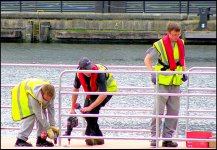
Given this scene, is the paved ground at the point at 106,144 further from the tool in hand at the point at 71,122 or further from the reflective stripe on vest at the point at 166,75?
the reflective stripe on vest at the point at 166,75

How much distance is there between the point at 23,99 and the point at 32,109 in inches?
6.2

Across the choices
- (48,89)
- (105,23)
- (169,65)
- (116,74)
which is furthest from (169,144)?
(105,23)

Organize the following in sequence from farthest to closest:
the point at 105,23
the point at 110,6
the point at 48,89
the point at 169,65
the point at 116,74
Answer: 1. the point at 110,6
2. the point at 105,23
3. the point at 116,74
4. the point at 169,65
5. the point at 48,89

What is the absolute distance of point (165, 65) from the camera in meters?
10.1

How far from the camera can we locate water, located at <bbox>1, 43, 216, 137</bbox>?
16.8 metres

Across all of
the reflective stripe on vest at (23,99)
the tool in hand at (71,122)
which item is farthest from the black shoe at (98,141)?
the reflective stripe on vest at (23,99)

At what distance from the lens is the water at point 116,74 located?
16828 millimetres

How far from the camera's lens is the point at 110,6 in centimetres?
4619

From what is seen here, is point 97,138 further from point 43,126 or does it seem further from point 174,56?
point 174,56

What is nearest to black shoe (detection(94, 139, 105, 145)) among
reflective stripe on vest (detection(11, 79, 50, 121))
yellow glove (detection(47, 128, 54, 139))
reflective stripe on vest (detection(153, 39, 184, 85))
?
yellow glove (detection(47, 128, 54, 139))

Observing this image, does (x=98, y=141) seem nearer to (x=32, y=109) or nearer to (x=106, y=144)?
(x=106, y=144)

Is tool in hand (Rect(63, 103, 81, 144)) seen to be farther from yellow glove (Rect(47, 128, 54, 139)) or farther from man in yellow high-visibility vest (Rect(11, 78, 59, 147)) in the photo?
yellow glove (Rect(47, 128, 54, 139))

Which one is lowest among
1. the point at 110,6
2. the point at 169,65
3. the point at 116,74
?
the point at 116,74

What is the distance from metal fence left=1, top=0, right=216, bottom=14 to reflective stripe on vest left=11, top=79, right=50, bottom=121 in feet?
114
